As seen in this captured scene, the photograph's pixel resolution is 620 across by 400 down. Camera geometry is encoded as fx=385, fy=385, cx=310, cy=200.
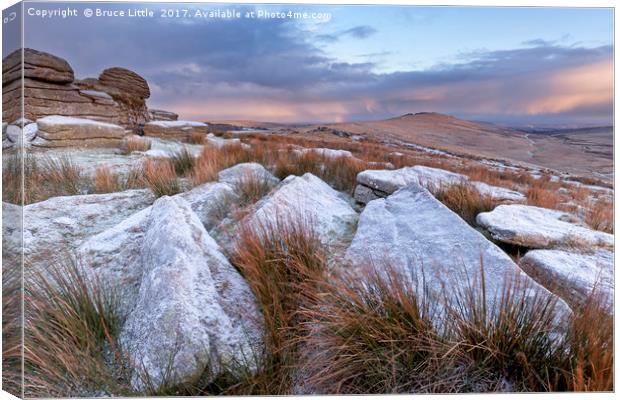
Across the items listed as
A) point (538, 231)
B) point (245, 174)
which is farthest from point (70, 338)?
point (538, 231)

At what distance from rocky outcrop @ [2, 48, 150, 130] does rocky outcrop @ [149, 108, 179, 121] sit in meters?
0.05

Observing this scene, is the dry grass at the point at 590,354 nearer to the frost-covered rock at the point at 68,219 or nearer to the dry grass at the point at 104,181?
the frost-covered rock at the point at 68,219

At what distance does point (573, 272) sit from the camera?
2070 millimetres

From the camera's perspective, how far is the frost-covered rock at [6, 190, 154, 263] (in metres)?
2.26

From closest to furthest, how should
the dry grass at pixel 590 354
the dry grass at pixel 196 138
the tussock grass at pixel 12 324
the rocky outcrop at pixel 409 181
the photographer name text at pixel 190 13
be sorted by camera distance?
the dry grass at pixel 590 354
the tussock grass at pixel 12 324
the photographer name text at pixel 190 13
the rocky outcrop at pixel 409 181
the dry grass at pixel 196 138

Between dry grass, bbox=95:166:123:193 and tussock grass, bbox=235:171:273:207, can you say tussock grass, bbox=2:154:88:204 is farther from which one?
tussock grass, bbox=235:171:273:207

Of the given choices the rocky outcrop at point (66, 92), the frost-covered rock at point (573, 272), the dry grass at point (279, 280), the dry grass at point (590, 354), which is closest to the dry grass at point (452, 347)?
the dry grass at point (590, 354)

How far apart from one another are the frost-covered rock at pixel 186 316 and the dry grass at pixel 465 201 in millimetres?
1796

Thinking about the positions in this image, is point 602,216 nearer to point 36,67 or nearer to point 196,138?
point 196,138

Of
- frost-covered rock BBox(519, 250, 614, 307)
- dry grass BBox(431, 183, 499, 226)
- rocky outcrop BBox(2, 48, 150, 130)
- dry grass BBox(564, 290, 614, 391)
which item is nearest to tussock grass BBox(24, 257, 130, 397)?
rocky outcrop BBox(2, 48, 150, 130)

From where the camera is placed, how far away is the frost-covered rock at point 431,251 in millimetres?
1878

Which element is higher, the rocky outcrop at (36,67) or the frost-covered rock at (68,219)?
the rocky outcrop at (36,67)

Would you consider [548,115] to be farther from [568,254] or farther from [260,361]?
[260,361]

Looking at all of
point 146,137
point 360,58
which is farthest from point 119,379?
point 146,137
